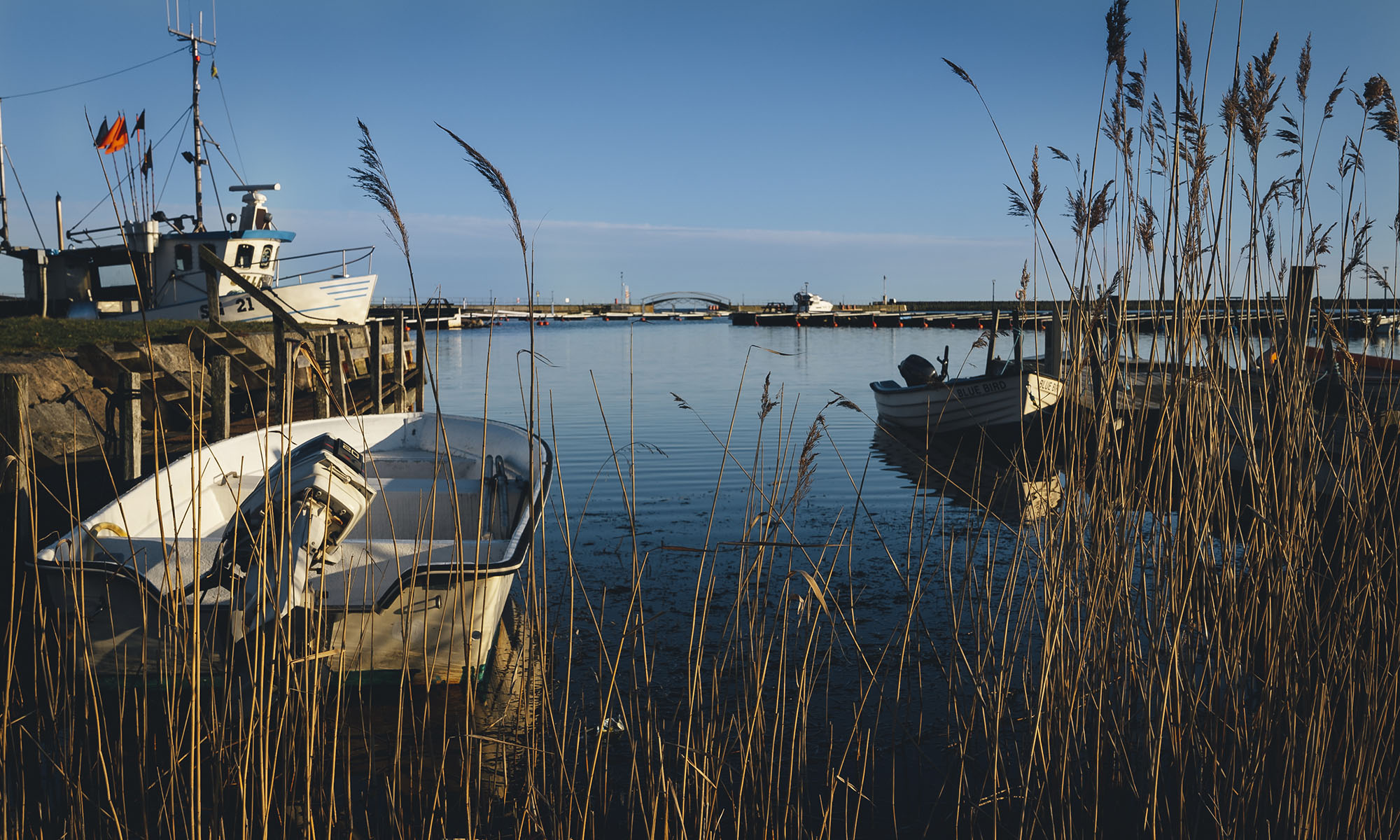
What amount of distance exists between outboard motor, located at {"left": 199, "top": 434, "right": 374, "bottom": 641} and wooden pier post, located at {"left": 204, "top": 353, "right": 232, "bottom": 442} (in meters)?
2.63

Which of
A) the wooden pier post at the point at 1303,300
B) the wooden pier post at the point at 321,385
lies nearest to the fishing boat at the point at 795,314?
the wooden pier post at the point at 321,385

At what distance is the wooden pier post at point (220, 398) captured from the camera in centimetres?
736

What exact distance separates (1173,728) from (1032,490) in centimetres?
118

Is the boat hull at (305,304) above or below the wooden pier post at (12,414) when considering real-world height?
above

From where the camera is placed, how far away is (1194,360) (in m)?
2.52

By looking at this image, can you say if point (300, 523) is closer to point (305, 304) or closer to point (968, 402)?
point (968, 402)

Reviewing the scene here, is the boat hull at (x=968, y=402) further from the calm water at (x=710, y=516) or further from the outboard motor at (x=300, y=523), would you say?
the outboard motor at (x=300, y=523)

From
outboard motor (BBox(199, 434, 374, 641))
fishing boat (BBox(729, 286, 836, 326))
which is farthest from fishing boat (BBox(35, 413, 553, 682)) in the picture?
fishing boat (BBox(729, 286, 836, 326))

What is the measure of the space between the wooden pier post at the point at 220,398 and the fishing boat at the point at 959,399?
892cm

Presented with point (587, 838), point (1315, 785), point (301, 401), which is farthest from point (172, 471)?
point (301, 401)

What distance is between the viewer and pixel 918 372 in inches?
588

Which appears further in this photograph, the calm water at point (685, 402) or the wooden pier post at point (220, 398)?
the calm water at point (685, 402)

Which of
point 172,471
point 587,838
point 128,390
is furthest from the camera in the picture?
point 128,390

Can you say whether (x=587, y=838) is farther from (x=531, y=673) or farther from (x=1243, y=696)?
(x=1243, y=696)
